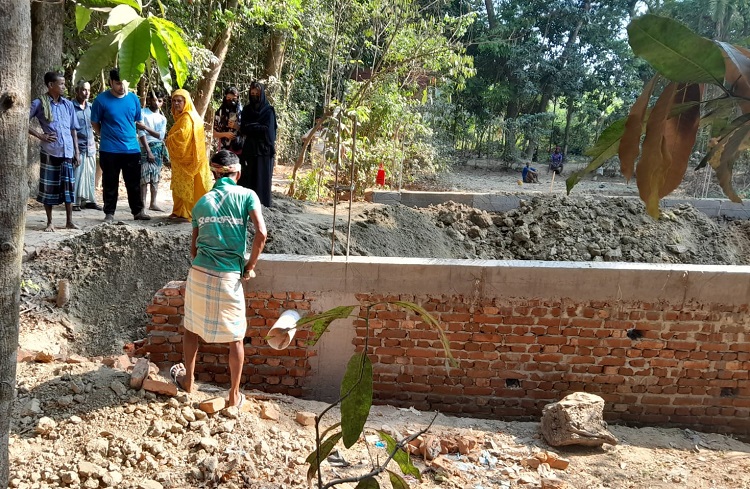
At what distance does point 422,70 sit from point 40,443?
956 cm

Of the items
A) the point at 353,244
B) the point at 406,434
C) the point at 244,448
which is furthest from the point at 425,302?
the point at 353,244

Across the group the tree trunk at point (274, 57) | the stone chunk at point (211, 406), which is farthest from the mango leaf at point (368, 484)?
the tree trunk at point (274, 57)

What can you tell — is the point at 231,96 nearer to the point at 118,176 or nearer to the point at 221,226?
the point at 118,176

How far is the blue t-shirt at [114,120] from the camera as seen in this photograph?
231 inches

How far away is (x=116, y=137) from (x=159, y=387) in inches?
139

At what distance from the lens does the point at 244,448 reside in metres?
3.04

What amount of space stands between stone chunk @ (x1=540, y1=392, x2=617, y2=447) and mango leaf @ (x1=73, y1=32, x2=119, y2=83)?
3457 millimetres

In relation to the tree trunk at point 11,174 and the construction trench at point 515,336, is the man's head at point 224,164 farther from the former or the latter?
the tree trunk at point 11,174

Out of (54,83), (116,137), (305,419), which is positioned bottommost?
(305,419)

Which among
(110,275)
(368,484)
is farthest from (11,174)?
(110,275)

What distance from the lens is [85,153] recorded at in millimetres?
6789

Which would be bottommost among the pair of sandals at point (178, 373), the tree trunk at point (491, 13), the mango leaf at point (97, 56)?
the pair of sandals at point (178, 373)

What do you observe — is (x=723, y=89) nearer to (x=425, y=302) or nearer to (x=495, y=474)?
(x=495, y=474)

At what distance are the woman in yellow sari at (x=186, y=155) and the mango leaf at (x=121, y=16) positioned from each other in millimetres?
4833
